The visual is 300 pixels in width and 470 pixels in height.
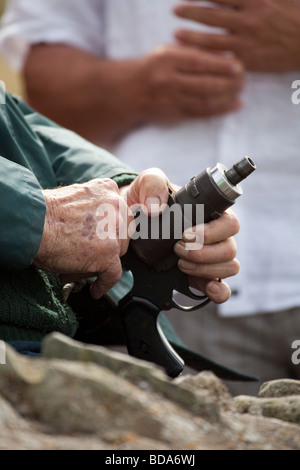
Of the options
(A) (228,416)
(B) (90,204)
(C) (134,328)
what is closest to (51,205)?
(B) (90,204)

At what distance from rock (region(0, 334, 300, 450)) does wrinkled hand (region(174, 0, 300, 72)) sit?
5.02 feet

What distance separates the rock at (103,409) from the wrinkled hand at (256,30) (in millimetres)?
1529

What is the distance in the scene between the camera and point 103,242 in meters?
1.36

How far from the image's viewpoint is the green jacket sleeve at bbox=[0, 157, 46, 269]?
1243 millimetres

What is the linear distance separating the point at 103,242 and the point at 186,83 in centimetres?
123

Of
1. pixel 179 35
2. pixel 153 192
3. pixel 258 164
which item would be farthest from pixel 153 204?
pixel 179 35

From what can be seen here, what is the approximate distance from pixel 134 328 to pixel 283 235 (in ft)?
3.28

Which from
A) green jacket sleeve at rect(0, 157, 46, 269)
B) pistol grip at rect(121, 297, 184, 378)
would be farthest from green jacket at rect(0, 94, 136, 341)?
pistol grip at rect(121, 297, 184, 378)

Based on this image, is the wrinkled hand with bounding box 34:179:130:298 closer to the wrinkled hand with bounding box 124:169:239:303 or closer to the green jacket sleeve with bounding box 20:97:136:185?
the wrinkled hand with bounding box 124:169:239:303

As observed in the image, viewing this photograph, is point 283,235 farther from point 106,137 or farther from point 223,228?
point 223,228

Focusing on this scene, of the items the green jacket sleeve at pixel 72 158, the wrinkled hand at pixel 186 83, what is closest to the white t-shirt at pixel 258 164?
the wrinkled hand at pixel 186 83

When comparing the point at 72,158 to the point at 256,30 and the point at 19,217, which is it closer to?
the point at 19,217

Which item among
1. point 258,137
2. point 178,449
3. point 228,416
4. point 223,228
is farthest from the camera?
point 258,137

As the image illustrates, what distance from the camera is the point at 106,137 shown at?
8.54ft
